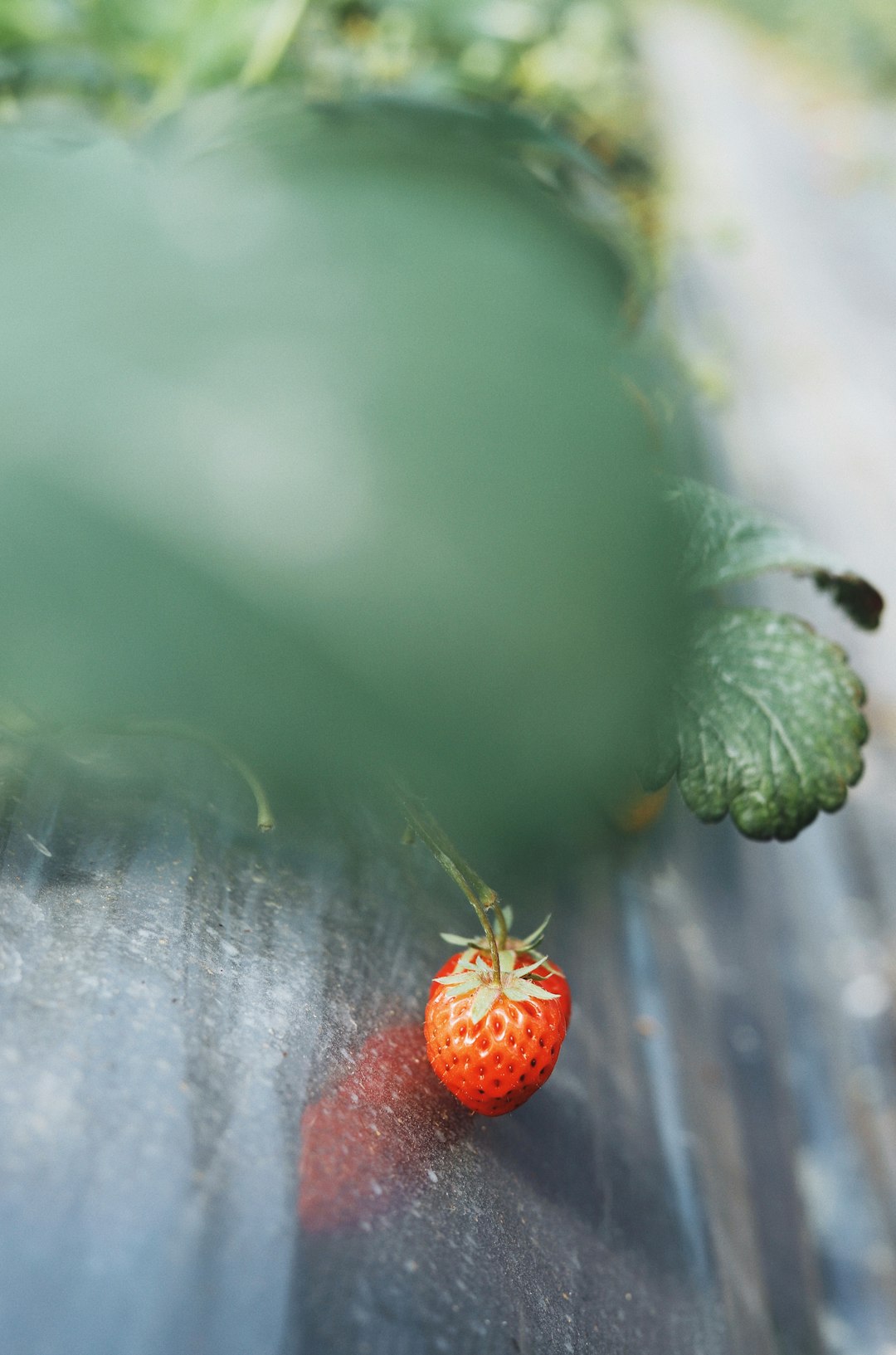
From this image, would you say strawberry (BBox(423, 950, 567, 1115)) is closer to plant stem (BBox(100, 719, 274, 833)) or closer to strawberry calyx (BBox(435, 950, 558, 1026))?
strawberry calyx (BBox(435, 950, 558, 1026))

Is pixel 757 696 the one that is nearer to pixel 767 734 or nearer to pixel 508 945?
pixel 767 734

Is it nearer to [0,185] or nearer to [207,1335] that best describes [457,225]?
[0,185]

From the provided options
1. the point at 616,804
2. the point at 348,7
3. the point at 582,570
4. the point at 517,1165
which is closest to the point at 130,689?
the point at 582,570

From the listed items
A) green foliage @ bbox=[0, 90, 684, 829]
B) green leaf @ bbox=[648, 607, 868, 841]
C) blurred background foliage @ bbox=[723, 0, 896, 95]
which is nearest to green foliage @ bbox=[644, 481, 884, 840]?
green leaf @ bbox=[648, 607, 868, 841]

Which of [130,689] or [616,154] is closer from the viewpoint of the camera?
[130,689]

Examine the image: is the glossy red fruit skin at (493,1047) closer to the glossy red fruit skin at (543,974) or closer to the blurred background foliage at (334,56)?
the glossy red fruit skin at (543,974)

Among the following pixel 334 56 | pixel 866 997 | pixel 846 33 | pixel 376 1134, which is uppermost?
pixel 846 33

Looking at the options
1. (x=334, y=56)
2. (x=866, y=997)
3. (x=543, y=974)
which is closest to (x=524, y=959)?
(x=543, y=974)

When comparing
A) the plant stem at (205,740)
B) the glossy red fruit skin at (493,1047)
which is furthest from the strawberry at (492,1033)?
the plant stem at (205,740)
